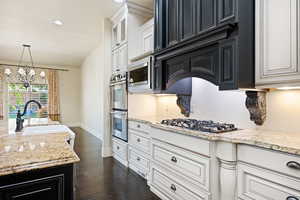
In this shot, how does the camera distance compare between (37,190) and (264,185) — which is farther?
(264,185)

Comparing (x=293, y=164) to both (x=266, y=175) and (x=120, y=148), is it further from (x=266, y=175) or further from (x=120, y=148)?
(x=120, y=148)

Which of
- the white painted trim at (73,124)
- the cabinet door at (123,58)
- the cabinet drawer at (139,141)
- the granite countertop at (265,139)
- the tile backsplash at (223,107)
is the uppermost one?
the cabinet door at (123,58)

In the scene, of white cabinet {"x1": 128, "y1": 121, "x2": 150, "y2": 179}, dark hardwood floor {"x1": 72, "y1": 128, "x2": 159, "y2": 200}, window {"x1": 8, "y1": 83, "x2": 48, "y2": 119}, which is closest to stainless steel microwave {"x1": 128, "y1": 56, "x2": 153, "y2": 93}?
white cabinet {"x1": 128, "y1": 121, "x2": 150, "y2": 179}

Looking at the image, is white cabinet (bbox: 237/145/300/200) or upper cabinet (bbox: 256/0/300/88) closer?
white cabinet (bbox: 237/145/300/200)

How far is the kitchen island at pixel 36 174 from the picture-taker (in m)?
0.94

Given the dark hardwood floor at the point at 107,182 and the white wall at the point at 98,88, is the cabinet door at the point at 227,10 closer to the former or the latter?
the dark hardwood floor at the point at 107,182

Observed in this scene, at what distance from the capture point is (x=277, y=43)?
1.46m

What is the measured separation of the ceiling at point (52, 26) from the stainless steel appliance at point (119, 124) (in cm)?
214

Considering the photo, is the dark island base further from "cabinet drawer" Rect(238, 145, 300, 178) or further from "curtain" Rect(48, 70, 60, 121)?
"curtain" Rect(48, 70, 60, 121)

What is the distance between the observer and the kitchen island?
0.94m

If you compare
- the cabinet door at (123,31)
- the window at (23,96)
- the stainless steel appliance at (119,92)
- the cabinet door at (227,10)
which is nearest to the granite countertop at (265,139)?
the cabinet door at (227,10)

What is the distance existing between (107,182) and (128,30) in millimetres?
2690

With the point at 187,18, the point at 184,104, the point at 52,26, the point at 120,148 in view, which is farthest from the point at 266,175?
the point at 52,26

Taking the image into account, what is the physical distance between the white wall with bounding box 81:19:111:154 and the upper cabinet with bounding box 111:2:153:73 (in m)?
0.43
